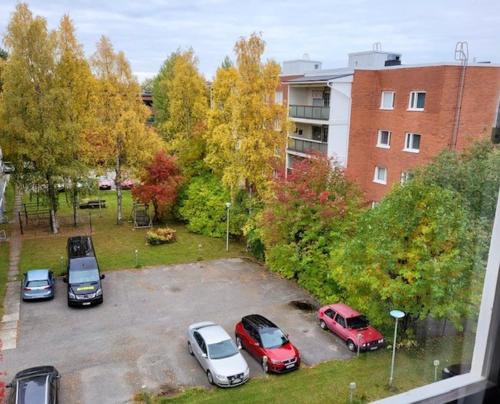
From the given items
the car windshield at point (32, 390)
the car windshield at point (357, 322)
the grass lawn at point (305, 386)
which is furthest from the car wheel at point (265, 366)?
the car windshield at point (32, 390)

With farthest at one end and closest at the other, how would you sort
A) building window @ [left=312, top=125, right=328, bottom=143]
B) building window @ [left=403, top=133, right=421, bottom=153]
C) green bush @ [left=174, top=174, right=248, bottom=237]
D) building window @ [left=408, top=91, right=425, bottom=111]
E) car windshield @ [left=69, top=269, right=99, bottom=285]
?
1. building window @ [left=312, top=125, right=328, bottom=143]
2. green bush @ [left=174, top=174, right=248, bottom=237]
3. building window @ [left=403, top=133, right=421, bottom=153]
4. building window @ [left=408, top=91, right=425, bottom=111]
5. car windshield @ [left=69, top=269, right=99, bottom=285]

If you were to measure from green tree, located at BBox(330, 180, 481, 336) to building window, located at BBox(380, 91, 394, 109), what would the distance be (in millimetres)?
4607

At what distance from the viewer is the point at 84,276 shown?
7492 millimetres

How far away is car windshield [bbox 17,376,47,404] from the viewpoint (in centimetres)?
432

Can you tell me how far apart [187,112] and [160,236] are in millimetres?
4200

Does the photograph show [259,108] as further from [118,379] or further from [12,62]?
[118,379]

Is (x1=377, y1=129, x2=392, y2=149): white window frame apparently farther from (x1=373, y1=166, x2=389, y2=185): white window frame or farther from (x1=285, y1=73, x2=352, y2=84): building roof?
(x1=285, y1=73, x2=352, y2=84): building roof

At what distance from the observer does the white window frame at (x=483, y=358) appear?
2.27ft

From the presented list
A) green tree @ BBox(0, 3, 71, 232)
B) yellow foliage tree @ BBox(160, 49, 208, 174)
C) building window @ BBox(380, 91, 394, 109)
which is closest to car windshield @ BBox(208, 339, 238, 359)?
building window @ BBox(380, 91, 394, 109)

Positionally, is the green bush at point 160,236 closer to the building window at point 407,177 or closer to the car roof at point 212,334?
the car roof at point 212,334

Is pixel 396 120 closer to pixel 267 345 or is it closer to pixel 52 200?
pixel 267 345

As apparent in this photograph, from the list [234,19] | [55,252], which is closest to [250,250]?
[55,252]

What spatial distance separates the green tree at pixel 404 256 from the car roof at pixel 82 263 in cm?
464

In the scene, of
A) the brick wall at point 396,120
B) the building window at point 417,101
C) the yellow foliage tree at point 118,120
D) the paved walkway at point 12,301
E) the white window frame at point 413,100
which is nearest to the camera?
the paved walkway at point 12,301
